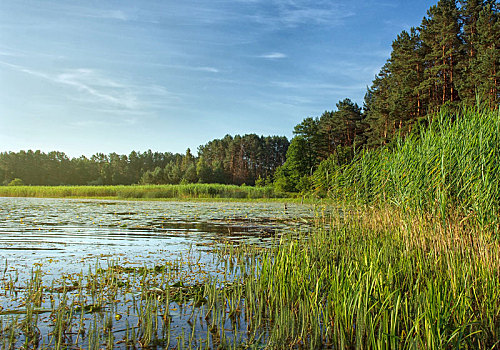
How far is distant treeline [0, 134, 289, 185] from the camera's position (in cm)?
7838

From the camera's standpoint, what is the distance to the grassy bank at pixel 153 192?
31734mm

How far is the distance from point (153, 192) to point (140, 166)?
69.0m

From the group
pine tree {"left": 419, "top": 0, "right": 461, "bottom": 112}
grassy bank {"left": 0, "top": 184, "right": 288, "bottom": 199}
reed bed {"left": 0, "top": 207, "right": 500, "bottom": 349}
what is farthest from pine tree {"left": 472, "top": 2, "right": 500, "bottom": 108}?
grassy bank {"left": 0, "top": 184, "right": 288, "bottom": 199}

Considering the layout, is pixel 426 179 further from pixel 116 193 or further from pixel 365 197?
pixel 116 193

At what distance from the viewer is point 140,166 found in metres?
97.9

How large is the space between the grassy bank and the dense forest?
6352 millimetres

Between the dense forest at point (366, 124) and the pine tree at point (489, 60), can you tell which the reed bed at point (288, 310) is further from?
the pine tree at point (489, 60)

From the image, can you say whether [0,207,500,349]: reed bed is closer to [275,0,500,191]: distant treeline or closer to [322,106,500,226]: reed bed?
[322,106,500,226]: reed bed

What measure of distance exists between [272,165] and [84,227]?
78861 mm

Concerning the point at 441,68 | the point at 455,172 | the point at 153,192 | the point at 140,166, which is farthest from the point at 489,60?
the point at 140,166

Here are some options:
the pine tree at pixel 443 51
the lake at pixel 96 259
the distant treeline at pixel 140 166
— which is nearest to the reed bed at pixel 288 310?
the lake at pixel 96 259

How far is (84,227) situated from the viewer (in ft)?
35.9

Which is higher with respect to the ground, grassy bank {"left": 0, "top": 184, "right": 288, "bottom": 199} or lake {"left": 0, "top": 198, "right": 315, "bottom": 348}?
grassy bank {"left": 0, "top": 184, "right": 288, "bottom": 199}

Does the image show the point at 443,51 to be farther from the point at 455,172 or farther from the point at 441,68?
the point at 455,172
